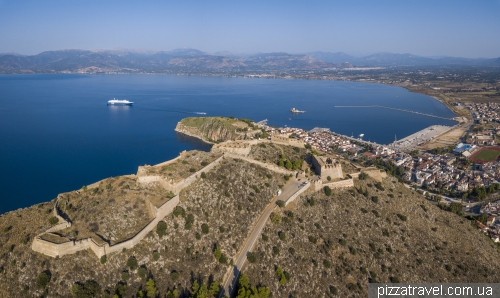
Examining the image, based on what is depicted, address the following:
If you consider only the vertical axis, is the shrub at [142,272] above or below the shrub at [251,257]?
above

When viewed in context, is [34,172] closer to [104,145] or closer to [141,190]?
[104,145]

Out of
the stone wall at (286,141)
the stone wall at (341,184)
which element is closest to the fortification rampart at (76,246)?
the stone wall at (341,184)

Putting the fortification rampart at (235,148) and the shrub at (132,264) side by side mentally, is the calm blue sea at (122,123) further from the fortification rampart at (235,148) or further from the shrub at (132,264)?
the shrub at (132,264)

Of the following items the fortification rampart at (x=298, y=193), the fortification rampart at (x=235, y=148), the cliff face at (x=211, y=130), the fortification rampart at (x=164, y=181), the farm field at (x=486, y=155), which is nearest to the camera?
the fortification rampart at (x=164, y=181)

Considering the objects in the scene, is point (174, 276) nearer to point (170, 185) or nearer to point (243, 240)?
point (243, 240)

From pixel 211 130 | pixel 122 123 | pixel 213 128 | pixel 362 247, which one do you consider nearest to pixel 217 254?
pixel 362 247

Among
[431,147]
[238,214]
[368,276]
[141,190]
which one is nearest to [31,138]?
[141,190]

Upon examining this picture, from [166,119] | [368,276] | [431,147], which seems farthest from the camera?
[166,119]
